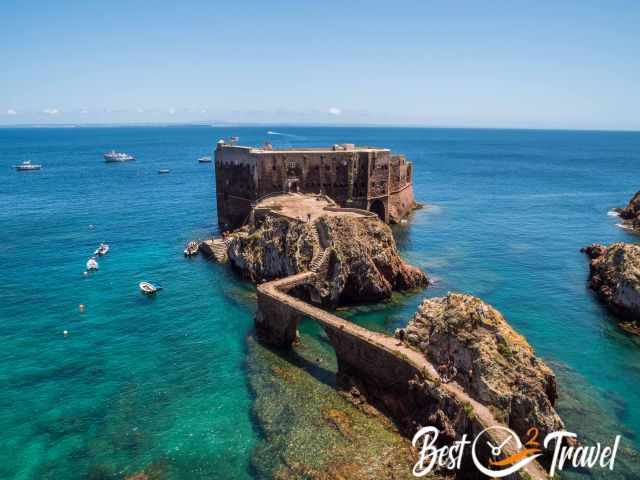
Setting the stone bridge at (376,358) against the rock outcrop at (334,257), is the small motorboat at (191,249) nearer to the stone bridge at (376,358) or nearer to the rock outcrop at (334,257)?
the rock outcrop at (334,257)

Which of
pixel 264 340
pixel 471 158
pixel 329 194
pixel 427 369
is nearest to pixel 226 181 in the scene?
pixel 329 194

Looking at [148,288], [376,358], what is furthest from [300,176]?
[376,358]

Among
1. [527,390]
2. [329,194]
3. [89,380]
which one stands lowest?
[89,380]

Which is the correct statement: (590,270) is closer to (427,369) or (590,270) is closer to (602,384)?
(602,384)

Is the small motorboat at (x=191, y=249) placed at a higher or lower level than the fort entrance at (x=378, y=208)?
lower

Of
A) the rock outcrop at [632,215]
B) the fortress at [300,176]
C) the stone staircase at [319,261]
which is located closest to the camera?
the stone staircase at [319,261]

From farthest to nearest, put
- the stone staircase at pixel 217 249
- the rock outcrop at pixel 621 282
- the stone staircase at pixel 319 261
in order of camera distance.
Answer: the stone staircase at pixel 217 249
the stone staircase at pixel 319 261
the rock outcrop at pixel 621 282

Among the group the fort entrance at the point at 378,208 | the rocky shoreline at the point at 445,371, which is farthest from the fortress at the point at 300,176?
the rocky shoreline at the point at 445,371
